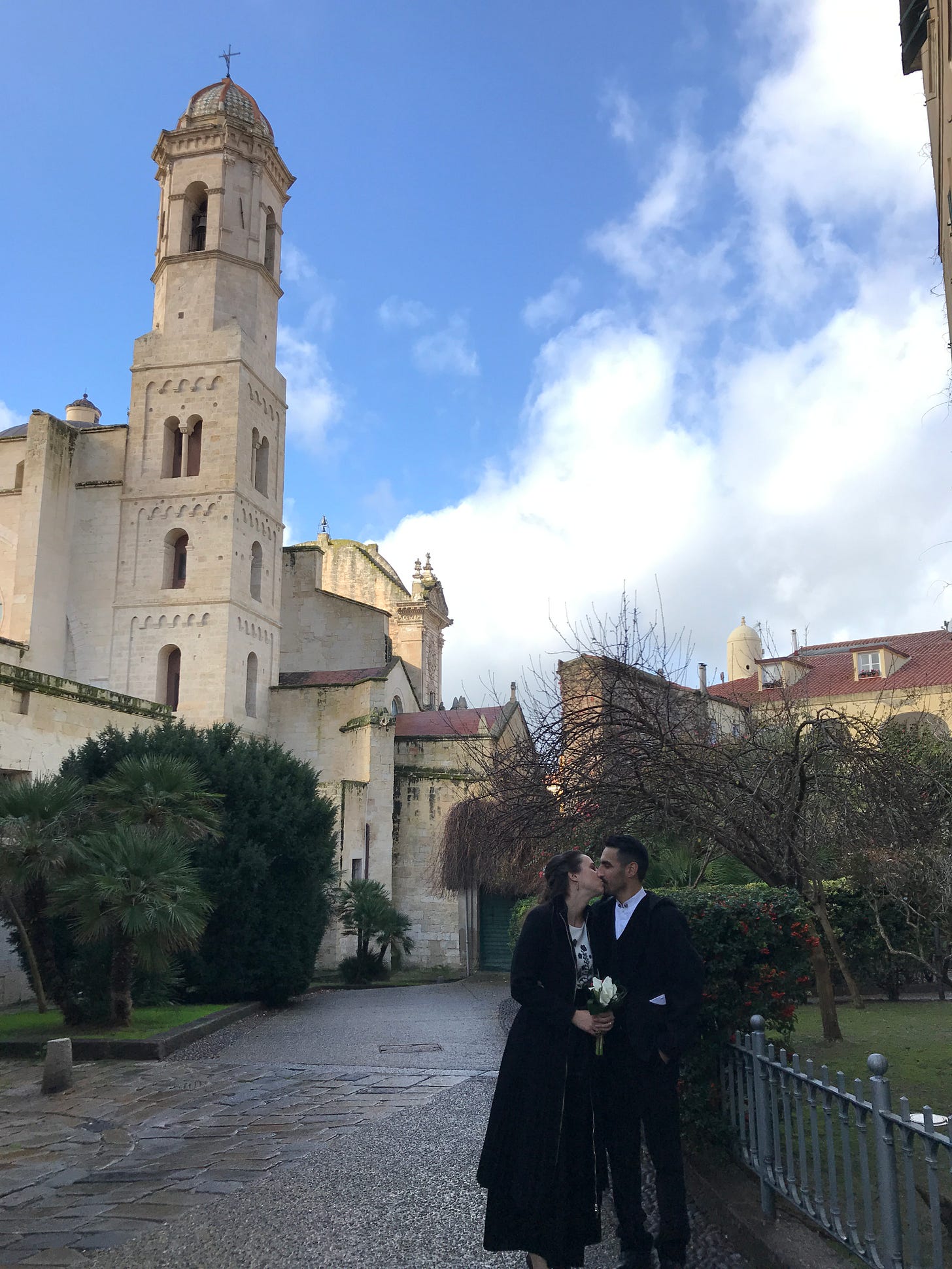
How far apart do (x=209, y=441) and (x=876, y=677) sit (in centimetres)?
2659

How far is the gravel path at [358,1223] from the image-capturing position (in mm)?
4477

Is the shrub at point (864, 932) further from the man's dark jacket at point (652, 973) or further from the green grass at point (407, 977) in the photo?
the green grass at point (407, 977)

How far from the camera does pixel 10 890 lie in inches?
440

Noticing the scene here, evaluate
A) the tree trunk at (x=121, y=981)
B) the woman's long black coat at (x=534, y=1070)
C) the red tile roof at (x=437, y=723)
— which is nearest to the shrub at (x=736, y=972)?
the woman's long black coat at (x=534, y=1070)

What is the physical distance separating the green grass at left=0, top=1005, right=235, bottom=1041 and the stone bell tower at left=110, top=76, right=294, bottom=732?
17.4 metres

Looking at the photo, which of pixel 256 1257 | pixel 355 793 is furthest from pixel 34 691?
pixel 256 1257

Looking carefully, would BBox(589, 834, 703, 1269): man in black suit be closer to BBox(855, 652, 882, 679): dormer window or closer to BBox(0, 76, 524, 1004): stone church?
BBox(0, 76, 524, 1004): stone church

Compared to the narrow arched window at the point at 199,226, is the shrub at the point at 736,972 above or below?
below

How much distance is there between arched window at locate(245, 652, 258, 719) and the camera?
32656mm

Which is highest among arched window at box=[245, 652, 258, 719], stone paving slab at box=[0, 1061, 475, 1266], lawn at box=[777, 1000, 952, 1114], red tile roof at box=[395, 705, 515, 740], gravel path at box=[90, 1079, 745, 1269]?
arched window at box=[245, 652, 258, 719]

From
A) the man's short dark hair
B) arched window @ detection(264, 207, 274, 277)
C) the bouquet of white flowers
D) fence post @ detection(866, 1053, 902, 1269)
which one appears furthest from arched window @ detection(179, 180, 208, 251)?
fence post @ detection(866, 1053, 902, 1269)

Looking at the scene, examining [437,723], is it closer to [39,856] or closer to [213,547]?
[213,547]

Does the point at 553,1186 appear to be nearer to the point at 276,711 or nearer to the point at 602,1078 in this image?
the point at 602,1078

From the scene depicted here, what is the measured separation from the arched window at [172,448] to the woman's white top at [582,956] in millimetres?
30917
